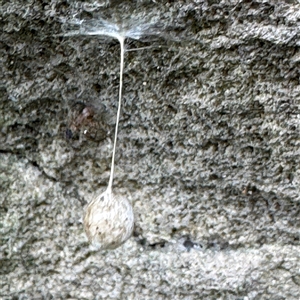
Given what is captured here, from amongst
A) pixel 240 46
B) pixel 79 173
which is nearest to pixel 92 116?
pixel 79 173

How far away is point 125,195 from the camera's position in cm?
57

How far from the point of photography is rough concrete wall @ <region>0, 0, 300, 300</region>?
0.50 metres

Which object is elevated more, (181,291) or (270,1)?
(270,1)

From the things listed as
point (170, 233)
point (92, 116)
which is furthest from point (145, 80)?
point (170, 233)

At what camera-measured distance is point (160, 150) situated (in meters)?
0.56

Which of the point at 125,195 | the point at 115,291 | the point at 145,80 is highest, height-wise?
the point at 145,80

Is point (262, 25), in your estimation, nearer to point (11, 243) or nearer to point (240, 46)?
point (240, 46)

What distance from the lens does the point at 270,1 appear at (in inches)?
19.2

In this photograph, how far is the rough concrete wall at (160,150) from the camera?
0.50 meters

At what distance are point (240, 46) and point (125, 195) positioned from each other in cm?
21

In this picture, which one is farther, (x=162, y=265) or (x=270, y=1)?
(x=162, y=265)

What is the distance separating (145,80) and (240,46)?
0.34 ft

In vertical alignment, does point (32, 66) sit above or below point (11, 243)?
above

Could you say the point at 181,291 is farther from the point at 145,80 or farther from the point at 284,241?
the point at 145,80
